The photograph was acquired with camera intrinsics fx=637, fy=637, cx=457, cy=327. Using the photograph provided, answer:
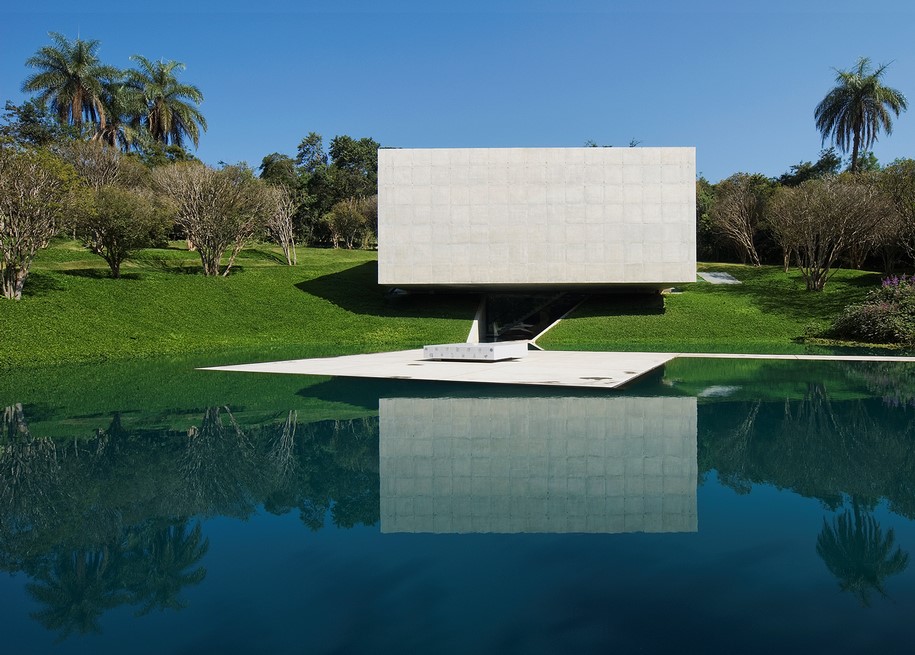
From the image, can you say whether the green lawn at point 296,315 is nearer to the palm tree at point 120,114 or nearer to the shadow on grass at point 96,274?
the shadow on grass at point 96,274

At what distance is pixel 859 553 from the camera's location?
4578 millimetres

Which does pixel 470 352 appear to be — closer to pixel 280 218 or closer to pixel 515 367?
pixel 515 367

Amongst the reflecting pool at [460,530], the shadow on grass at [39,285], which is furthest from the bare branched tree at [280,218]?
the reflecting pool at [460,530]

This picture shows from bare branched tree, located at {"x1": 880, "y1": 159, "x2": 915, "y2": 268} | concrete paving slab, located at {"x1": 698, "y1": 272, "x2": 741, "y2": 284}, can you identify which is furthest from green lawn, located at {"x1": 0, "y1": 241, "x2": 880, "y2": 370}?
bare branched tree, located at {"x1": 880, "y1": 159, "x2": 915, "y2": 268}

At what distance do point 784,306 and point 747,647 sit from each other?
30.8 metres

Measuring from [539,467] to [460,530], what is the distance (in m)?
1.94

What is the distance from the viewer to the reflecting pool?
355cm

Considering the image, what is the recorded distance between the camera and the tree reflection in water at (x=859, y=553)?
4117mm

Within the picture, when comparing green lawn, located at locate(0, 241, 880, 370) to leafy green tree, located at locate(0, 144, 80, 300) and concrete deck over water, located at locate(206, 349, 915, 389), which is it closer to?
leafy green tree, located at locate(0, 144, 80, 300)

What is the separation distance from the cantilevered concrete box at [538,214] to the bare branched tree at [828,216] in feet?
27.0

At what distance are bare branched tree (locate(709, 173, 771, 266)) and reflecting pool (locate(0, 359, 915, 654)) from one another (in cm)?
3574

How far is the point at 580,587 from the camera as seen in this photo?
4.00 metres

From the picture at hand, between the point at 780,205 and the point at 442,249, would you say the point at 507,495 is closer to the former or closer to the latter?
the point at 442,249

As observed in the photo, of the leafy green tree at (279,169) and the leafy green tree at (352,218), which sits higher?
the leafy green tree at (279,169)
